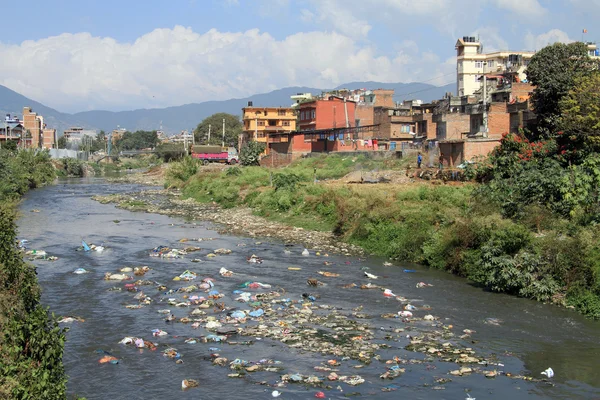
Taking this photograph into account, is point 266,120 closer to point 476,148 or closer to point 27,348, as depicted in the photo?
point 476,148

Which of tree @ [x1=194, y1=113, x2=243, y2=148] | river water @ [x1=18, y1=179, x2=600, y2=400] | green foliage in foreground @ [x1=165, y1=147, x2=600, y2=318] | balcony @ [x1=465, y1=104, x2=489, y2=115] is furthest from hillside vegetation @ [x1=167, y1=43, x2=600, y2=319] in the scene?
tree @ [x1=194, y1=113, x2=243, y2=148]

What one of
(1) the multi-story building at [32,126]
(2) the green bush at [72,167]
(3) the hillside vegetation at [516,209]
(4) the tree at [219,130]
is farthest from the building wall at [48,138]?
(3) the hillside vegetation at [516,209]

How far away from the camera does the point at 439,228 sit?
22.0 meters

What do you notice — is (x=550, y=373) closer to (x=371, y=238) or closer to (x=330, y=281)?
(x=330, y=281)

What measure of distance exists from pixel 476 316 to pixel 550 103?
19.2 metres

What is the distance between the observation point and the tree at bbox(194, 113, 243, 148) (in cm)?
10656

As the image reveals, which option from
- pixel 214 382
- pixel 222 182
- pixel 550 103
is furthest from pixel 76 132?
pixel 214 382

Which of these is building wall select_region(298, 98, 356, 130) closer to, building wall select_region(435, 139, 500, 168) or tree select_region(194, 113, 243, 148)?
building wall select_region(435, 139, 500, 168)

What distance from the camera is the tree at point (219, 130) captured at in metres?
107

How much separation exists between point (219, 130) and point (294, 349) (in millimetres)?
97333

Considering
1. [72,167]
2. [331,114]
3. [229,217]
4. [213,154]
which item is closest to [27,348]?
[229,217]

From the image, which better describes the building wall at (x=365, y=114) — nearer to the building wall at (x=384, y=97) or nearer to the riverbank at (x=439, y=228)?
the building wall at (x=384, y=97)

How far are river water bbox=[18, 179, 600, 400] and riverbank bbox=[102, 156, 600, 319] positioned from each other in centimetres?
66

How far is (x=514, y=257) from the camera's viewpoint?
17.7m
